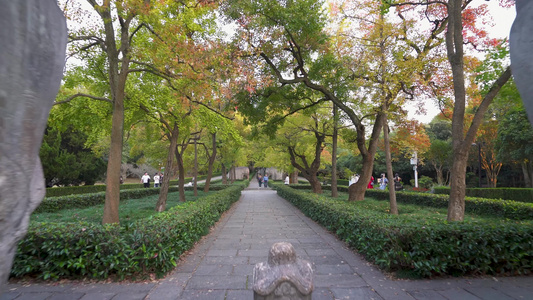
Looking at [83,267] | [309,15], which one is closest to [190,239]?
[83,267]

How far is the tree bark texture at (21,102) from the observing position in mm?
1102

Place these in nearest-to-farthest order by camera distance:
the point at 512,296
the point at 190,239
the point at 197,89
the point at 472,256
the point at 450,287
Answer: the point at 512,296, the point at 450,287, the point at 472,256, the point at 190,239, the point at 197,89

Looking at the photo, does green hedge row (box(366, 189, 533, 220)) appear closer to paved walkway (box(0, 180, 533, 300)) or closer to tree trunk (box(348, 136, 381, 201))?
tree trunk (box(348, 136, 381, 201))

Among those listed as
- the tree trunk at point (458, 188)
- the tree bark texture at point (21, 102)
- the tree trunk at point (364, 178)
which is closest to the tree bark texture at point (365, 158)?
the tree trunk at point (364, 178)

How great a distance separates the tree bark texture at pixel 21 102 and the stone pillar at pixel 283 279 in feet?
5.45

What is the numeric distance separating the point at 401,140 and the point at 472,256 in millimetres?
8439

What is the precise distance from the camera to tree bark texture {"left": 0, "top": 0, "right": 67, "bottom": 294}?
43.4 inches

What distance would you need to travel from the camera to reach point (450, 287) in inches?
134

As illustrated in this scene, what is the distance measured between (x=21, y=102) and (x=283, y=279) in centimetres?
207

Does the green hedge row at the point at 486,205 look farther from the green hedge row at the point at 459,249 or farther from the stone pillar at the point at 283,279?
the stone pillar at the point at 283,279

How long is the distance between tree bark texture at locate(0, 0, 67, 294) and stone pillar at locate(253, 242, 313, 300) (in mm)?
1663

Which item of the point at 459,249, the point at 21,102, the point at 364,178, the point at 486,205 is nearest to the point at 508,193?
the point at 486,205

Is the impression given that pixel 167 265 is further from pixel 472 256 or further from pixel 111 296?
pixel 472 256

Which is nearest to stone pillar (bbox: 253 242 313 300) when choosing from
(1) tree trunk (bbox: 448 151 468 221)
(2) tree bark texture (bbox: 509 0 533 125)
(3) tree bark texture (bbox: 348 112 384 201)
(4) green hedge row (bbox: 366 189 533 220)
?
(2) tree bark texture (bbox: 509 0 533 125)
